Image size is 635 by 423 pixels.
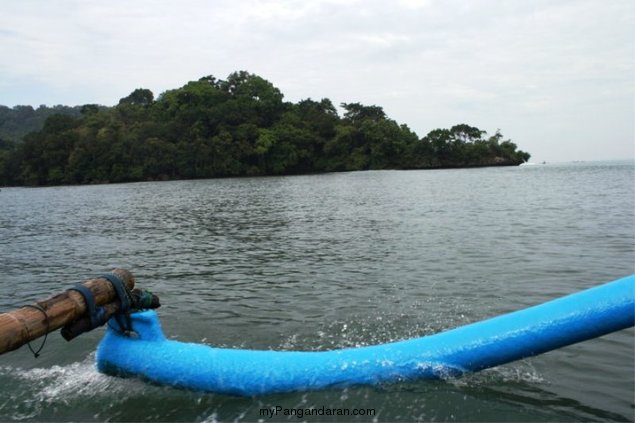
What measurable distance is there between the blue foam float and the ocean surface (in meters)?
0.20

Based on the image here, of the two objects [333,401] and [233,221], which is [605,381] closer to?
[333,401]

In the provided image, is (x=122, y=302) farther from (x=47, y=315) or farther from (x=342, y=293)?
(x=342, y=293)

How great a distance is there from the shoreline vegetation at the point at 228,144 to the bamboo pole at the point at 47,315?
431 ft

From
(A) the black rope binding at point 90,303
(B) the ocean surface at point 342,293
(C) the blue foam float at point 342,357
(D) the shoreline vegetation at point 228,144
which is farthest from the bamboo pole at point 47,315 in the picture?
(D) the shoreline vegetation at point 228,144

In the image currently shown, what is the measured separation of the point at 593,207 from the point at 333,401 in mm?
27624

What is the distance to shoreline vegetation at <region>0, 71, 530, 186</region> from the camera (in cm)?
13538

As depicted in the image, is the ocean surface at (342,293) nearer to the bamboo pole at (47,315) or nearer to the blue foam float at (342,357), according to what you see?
the blue foam float at (342,357)

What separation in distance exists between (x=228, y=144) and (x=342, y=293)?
130m

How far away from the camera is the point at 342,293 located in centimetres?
1233

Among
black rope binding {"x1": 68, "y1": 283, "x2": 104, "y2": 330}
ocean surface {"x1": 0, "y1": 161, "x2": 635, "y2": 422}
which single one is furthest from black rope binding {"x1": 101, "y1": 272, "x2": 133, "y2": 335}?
ocean surface {"x1": 0, "y1": 161, "x2": 635, "y2": 422}

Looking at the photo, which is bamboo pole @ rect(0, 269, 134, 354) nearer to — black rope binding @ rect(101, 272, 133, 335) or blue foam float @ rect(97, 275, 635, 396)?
A: black rope binding @ rect(101, 272, 133, 335)

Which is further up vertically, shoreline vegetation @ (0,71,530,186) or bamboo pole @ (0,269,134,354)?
shoreline vegetation @ (0,71,530,186)

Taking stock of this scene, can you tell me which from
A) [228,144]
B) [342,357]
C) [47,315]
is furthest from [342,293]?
[228,144]

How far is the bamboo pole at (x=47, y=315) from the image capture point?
5.54 meters
